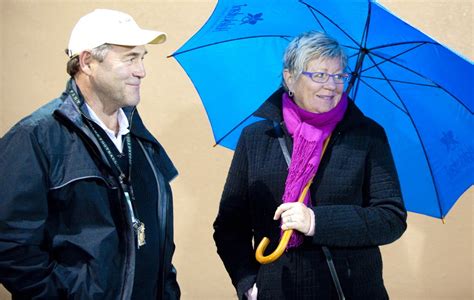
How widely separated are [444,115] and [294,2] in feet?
2.38

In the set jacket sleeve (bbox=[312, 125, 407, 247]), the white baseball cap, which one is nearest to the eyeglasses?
jacket sleeve (bbox=[312, 125, 407, 247])

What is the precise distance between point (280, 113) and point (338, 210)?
452mm

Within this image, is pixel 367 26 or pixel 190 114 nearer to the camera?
pixel 367 26

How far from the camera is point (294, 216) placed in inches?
84.9

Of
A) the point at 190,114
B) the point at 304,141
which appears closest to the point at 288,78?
the point at 304,141

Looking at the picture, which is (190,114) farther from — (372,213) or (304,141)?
(372,213)

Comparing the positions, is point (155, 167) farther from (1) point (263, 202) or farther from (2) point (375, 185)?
(2) point (375, 185)

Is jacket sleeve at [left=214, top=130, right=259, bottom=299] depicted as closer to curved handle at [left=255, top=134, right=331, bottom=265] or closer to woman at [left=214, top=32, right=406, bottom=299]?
woman at [left=214, top=32, right=406, bottom=299]

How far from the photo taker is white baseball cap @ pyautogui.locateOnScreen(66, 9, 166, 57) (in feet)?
6.84

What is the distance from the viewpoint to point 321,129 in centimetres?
237

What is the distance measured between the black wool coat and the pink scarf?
37 mm

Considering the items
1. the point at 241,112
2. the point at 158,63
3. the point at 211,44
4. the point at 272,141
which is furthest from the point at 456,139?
the point at 158,63

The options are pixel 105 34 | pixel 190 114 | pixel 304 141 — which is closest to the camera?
pixel 105 34

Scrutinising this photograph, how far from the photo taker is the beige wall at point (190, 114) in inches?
158
